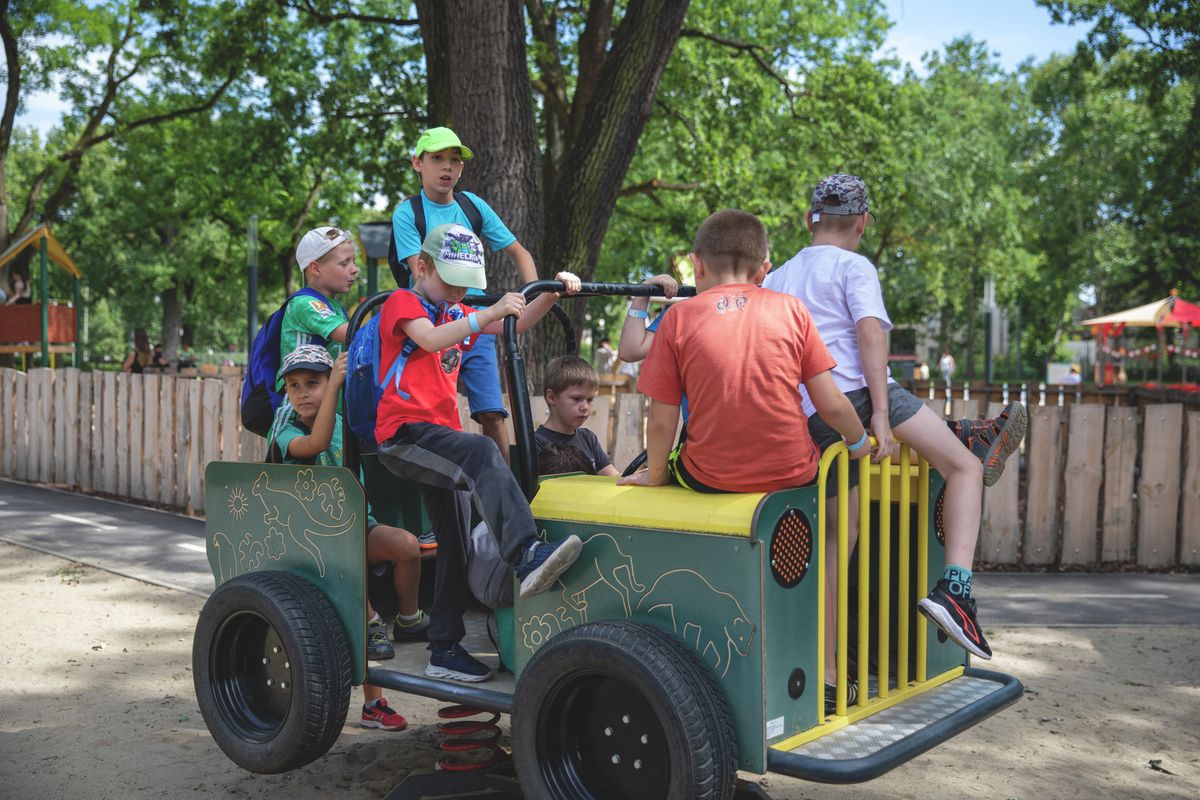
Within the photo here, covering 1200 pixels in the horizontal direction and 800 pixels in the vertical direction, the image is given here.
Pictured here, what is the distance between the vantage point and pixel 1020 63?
2307 inches

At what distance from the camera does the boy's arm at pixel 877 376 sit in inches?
133

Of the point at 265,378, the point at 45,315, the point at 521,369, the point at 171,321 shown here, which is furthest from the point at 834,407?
the point at 171,321

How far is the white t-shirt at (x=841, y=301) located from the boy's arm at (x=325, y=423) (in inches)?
60.9

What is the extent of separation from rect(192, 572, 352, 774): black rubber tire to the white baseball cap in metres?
1.27

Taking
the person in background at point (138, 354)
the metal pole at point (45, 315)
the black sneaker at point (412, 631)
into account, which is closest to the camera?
the black sneaker at point (412, 631)

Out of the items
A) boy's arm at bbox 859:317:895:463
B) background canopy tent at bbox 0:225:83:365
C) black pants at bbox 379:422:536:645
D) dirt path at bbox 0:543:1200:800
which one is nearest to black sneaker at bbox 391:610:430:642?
black pants at bbox 379:422:536:645

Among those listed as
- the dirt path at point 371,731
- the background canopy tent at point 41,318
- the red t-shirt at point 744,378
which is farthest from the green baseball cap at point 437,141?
the background canopy tent at point 41,318

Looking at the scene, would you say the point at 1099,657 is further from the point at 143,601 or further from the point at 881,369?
the point at 143,601

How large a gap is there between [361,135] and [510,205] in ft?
36.0

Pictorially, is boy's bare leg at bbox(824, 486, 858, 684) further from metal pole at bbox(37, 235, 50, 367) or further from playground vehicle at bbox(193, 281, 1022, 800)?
metal pole at bbox(37, 235, 50, 367)

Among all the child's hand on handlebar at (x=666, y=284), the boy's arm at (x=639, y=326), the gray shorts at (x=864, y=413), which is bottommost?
the gray shorts at (x=864, y=413)

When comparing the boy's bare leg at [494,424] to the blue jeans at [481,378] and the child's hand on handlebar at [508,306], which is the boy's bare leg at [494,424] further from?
the child's hand on handlebar at [508,306]

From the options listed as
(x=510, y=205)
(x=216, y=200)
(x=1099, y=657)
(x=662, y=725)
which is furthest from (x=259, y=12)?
(x=216, y=200)

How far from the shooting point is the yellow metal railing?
2.99 metres
